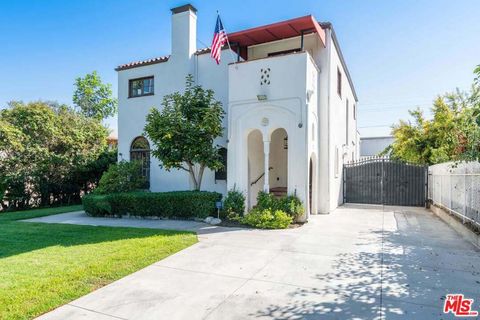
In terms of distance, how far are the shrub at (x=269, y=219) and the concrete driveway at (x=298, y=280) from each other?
962 millimetres

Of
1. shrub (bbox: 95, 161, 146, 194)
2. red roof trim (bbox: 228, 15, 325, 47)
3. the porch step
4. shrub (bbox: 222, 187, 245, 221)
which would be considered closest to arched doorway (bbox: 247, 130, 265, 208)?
the porch step

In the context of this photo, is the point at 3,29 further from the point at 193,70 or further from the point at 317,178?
the point at 317,178

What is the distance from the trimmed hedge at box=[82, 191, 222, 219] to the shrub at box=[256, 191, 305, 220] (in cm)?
180

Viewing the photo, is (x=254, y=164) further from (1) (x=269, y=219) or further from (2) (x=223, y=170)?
(1) (x=269, y=219)

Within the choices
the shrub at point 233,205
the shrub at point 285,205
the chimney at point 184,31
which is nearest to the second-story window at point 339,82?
the chimney at point 184,31

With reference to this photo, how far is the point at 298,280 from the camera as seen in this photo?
5230 mm

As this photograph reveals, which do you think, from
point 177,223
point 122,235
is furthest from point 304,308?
point 177,223

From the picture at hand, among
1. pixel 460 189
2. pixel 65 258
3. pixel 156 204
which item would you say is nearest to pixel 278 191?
pixel 156 204

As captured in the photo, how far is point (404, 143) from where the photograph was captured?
18297mm

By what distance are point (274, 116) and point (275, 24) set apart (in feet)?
10.6

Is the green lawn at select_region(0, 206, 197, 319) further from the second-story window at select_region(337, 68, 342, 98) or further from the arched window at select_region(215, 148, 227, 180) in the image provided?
the second-story window at select_region(337, 68, 342, 98)

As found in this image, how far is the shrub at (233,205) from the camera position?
35.7 feet

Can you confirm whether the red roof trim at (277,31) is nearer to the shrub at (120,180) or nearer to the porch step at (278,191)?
the porch step at (278,191)

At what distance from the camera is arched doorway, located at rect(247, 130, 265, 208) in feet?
41.0
